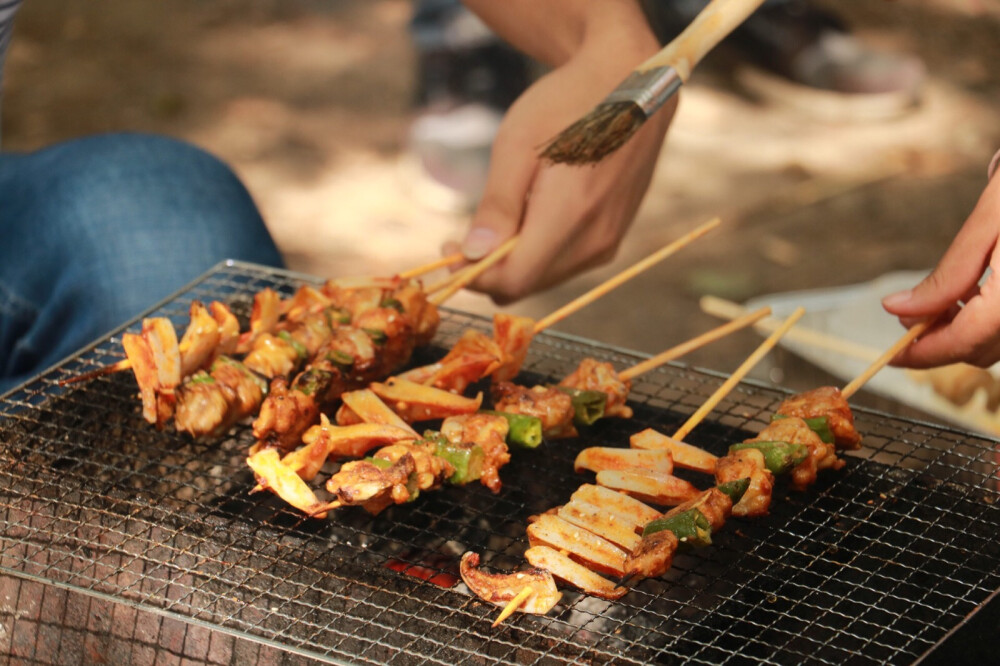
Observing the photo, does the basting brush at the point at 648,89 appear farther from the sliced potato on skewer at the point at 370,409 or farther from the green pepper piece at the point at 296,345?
the green pepper piece at the point at 296,345

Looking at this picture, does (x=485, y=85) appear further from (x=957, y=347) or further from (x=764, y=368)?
(x=957, y=347)

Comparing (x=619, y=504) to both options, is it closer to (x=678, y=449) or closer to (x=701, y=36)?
(x=678, y=449)

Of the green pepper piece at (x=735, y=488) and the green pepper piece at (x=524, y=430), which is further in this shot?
the green pepper piece at (x=524, y=430)

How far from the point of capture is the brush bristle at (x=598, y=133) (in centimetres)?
258

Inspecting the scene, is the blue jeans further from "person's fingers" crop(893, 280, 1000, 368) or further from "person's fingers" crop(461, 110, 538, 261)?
"person's fingers" crop(893, 280, 1000, 368)

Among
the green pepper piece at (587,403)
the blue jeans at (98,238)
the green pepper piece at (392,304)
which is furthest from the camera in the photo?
the blue jeans at (98,238)

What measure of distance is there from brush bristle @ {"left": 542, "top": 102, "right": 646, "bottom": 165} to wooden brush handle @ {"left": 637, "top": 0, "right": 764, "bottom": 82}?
14cm

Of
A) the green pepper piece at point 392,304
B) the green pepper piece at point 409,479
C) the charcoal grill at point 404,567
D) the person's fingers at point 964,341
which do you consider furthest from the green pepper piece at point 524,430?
the person's fingers at point 964,341

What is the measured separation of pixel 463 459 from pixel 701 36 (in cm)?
127

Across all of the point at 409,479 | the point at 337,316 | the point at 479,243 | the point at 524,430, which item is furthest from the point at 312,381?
the point at 479,243

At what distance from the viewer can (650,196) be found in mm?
8023

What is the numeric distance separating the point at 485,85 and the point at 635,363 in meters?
5.37

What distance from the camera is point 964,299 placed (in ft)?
9.43

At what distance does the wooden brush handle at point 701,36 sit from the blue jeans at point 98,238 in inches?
80.2
